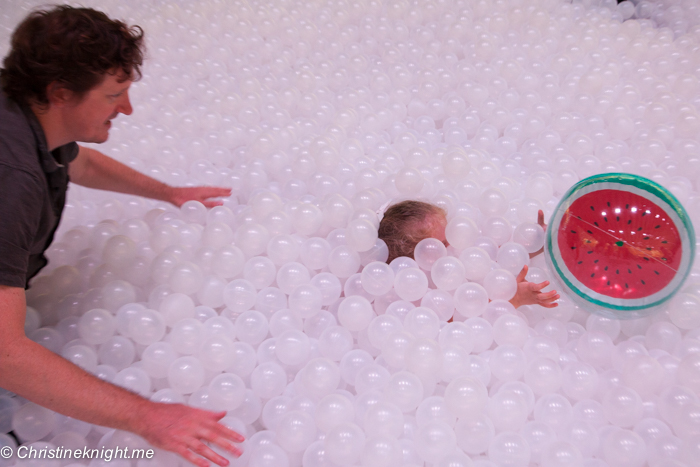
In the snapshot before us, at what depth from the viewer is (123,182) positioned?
3.99ft

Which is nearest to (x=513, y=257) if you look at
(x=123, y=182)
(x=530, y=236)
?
(x=530, y=236)

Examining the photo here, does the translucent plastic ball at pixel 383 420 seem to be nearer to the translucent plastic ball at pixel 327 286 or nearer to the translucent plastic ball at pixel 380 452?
the translucent plastic ball at pixel 380 452

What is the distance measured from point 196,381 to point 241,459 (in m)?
0.18

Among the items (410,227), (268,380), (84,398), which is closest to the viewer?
(84,398)

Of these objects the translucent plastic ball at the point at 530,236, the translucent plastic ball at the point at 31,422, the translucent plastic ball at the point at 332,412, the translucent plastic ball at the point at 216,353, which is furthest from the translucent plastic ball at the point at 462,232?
the translucent plastic ball at the point at 31,422

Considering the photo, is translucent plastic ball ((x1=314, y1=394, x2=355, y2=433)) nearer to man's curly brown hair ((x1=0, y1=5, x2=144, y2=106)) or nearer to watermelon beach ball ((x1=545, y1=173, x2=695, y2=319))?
watermelon beach ball ((x1=545, y1=173, x2=695, y2=319))

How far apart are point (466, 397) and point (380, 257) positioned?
417 millimetres

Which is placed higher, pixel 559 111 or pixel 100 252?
pixel 559 111

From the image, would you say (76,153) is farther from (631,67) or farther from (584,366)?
(631,67)

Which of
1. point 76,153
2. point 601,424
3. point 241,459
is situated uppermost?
point 76,153

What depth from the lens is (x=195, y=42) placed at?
6.24 ft

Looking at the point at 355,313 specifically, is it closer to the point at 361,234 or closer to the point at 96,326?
the point at 361,234

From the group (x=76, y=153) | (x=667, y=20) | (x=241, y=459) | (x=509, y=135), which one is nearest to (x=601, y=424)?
(x=241, y=459)

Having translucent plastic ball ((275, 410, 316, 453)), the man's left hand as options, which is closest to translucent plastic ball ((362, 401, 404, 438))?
translucent plastic ball ((275, 410, 316, 453))
